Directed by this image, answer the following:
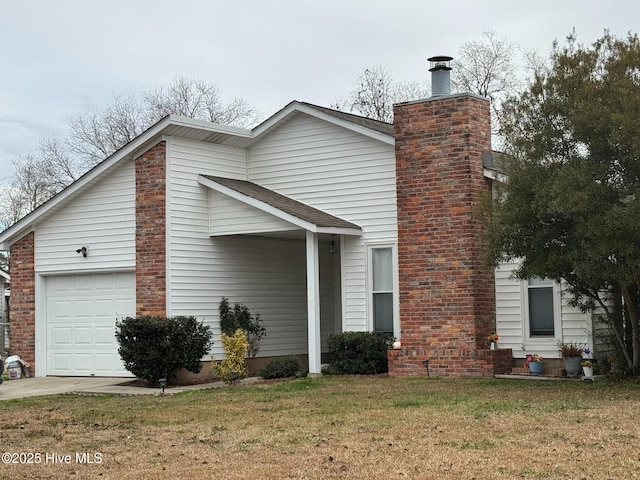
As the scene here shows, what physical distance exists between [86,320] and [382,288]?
21.0 feet

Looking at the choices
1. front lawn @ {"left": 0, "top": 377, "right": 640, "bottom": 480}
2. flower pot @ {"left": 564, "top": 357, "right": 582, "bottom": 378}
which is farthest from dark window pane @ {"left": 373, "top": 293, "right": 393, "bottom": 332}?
flower pot @ {"left": 564, "top": 357, "right": 582, "bottom": 378}

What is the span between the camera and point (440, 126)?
18000 mm

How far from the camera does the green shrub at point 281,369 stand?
60.7 ft

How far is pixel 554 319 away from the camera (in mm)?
17578

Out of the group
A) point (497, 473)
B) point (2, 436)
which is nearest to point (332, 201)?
point (2, 436)

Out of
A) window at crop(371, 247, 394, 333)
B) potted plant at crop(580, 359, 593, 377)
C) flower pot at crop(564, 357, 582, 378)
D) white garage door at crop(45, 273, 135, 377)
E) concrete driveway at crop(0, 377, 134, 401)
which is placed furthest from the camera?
white garage door at crop(45, 273, 135, 377)

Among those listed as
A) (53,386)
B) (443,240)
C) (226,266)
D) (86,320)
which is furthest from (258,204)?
(53,386)

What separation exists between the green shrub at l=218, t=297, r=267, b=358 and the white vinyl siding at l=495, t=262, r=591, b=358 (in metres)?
5.13

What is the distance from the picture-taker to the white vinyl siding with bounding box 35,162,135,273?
20.2 metres

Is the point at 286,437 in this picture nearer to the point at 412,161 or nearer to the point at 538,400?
the point at 538,400

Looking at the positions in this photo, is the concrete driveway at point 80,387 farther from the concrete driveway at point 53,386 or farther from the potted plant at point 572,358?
the potted plant at point 572,358

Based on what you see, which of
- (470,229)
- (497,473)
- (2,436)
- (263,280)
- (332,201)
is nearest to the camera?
(497,473)

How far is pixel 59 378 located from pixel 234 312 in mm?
3984

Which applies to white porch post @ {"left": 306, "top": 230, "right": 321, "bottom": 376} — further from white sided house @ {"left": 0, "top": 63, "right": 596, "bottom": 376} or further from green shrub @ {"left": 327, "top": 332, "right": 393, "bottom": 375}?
green shrub @ {"left": 327, "top": 332, "right": 393, "bottom": 375}
